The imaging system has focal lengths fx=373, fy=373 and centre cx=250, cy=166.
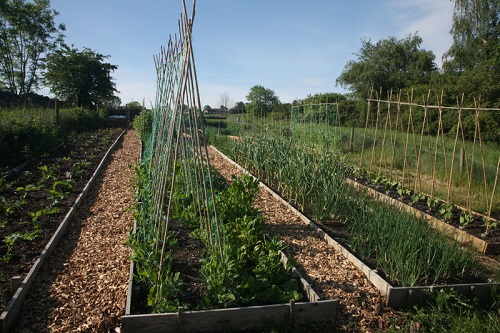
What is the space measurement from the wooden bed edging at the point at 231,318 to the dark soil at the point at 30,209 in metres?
1.06

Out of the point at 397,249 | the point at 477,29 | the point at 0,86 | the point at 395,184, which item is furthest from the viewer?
the point at 0,86

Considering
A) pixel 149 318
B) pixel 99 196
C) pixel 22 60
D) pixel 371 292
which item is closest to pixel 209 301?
pixel 149 318

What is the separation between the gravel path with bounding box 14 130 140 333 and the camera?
106 inches

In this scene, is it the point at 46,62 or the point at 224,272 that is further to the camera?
the point at 46,62

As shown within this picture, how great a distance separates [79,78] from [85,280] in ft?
89.3

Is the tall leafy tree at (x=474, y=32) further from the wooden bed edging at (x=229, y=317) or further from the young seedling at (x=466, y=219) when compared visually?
the wooden bed edging at (x=229, y=317)

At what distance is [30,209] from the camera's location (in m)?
4.74

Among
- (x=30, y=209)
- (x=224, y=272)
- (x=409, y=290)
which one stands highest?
(x=224, y=272)

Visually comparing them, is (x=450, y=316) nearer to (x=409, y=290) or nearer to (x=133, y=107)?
(x=409, y=290)

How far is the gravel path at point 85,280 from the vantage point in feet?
8.84

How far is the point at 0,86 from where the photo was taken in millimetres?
27906

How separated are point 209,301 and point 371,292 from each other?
146 cm

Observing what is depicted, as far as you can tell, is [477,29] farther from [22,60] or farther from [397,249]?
[22,60]

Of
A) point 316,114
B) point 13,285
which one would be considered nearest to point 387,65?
point 316,114
